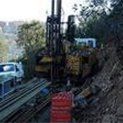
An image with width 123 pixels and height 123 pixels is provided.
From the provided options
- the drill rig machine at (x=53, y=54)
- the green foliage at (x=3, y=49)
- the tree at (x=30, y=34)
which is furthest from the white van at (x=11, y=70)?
the green foliage at (x=3, y=49)

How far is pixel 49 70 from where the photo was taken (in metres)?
29.4

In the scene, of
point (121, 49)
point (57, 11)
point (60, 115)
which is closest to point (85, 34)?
point (57, 11)

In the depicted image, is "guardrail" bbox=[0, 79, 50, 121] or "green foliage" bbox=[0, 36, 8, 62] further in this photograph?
"green foliage" bbox=[0, 36, 8, 62]

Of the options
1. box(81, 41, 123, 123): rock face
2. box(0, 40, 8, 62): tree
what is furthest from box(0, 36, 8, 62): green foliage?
box(81, 41, 123, 123): rock face

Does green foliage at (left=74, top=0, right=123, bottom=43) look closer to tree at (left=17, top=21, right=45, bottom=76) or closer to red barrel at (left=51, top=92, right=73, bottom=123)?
red barrel at (left=51, top=92, right=73, bottom=123)

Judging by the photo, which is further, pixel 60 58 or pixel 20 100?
pixel 60 58

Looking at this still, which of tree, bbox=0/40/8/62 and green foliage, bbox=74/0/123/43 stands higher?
green foliage, bbox=74/0/123/43

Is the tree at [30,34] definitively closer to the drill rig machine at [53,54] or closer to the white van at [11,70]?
the white van at [11,70]

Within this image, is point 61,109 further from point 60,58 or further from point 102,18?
point 102,18

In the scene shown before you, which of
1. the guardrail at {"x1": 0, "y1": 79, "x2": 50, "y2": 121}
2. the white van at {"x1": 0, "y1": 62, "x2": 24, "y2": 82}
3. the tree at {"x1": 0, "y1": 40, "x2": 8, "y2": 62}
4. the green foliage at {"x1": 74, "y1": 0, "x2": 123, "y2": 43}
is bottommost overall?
the tree at {"x1": 0, "y1": 40, "x2": 8, "y2": 62}

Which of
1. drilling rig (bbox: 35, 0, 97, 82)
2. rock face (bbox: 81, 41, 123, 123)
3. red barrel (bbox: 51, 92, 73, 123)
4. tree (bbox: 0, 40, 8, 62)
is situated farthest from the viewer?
tree (bbox: 0, 40, 8, 62)

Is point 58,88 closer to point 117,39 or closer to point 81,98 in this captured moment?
point 117,39

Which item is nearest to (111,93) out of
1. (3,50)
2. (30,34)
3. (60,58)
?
(60,58)

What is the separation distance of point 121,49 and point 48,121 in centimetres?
547
